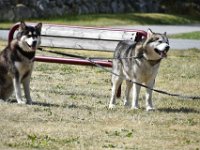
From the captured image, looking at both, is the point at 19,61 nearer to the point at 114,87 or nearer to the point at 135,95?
the point at 114,87

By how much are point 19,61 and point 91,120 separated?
1764 mm

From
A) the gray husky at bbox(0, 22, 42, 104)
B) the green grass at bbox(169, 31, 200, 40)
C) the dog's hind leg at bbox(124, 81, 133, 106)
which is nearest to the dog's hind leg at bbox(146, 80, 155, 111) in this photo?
the dog's hind leg at bbox(124, 81, 133, 106)

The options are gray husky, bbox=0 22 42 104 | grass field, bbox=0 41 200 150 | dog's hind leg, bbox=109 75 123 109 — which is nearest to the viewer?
grass field, bbox=0 41 200 150

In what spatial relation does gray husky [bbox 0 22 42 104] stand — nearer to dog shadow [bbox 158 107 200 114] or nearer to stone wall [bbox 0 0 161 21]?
dog shadow [bbox 158 107 200 114]

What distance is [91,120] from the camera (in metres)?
9.69

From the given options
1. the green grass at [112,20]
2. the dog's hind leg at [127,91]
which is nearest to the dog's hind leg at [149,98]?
the dog's hind leg at [127,91]

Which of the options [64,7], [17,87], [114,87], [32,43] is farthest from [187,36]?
[32,43]

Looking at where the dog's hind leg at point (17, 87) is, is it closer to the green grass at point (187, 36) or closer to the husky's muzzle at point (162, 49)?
the husky's muzzle at point (162, 49)

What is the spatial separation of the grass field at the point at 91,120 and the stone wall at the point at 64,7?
19.8m

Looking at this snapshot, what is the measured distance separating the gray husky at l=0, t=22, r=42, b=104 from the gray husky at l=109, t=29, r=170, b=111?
1.47 meters

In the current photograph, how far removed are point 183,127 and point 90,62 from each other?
3.50 m

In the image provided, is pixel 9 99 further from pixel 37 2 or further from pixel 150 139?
pixel 37 2

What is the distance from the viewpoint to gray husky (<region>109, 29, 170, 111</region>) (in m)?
10.4

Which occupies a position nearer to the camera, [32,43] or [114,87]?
[32,43]
